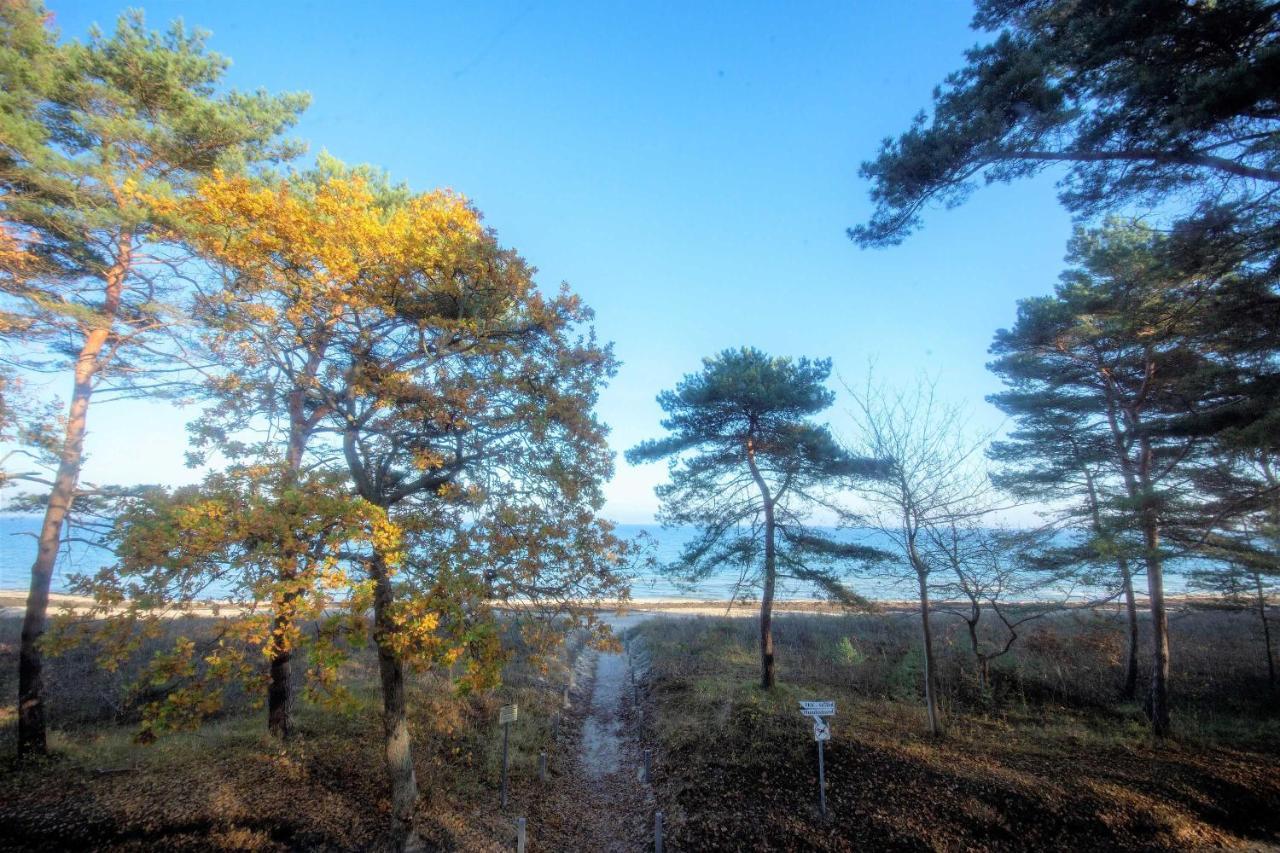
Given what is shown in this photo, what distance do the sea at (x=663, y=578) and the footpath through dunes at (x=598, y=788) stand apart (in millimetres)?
3690

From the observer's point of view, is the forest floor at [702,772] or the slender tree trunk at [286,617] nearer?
the slender tree trunk at [286,617]

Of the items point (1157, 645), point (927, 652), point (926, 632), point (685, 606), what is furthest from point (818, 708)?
point (685, 606)

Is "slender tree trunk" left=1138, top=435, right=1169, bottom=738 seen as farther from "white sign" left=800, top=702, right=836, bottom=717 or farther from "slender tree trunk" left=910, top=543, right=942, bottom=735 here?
"white sign" left=800, top=702, right=836, bottom=717

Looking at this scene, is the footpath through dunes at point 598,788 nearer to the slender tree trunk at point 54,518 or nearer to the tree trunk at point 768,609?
the tree trunk at point 768,609

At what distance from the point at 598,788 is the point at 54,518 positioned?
Result: 36.3ft

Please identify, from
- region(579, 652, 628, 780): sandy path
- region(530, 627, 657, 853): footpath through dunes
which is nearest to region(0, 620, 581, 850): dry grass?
region(530, 627, 657, 853): footpath through dunes

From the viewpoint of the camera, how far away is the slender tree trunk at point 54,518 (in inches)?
330

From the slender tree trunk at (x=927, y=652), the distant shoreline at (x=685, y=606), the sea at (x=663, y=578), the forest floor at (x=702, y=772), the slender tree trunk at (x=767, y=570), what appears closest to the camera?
the forest floor at (x=702, y=772)

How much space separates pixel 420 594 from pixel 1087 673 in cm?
2095

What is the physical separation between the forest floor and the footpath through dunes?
6 cm

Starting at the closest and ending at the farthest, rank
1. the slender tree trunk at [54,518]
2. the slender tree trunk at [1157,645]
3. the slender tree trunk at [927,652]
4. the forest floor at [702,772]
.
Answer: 1. the forest floor at [702,772]
2. the slender tree trunk at [54,518]
3. the slender tree trunk at [927,652]
4. the slender tree trunk at [1157,645]

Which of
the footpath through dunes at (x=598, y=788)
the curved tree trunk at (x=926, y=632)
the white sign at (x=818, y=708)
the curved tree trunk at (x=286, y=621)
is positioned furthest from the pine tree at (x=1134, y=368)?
the curved tree trunk at (x=286, y=621)

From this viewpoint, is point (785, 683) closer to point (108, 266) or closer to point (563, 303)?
point (563, 303)

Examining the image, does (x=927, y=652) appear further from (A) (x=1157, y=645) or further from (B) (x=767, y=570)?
(A) (x=1157, y=645)
